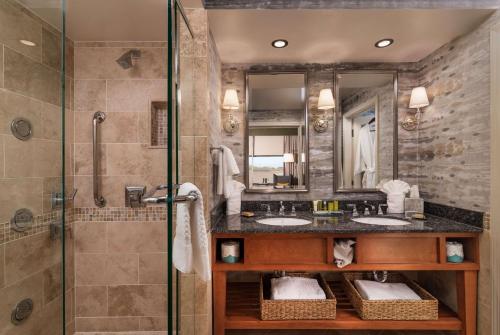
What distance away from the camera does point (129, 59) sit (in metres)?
1.99

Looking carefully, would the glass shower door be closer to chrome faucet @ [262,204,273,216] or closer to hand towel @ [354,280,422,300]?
chrome faucet @ [262,204,273,216]

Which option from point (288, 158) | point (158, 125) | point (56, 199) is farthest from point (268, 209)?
point (56, 199)

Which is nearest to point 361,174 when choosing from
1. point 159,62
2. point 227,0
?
point 227,0

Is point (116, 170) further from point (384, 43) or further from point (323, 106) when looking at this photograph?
point (384, 43)

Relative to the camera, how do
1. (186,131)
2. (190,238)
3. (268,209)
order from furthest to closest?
(268,209)
(186,131)
(190,238)

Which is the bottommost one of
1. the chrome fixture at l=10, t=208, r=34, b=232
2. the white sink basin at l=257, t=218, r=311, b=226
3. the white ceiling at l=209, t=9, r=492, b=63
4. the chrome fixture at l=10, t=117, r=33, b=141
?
the white sink basin at l=257, t=218, r=311, b=226

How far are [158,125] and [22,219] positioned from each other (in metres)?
1.08

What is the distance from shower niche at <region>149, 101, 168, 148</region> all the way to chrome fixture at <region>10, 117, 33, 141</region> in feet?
2.96

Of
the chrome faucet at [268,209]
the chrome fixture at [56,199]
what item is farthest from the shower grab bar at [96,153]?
the chrome faucet at [268,209]

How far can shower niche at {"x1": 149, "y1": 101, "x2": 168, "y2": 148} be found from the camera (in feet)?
6.52

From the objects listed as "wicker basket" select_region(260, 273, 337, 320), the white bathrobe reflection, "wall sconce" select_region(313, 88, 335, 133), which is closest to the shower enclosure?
"wicker basket" select_region(260, 273, 337, 320)

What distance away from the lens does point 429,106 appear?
2203mm

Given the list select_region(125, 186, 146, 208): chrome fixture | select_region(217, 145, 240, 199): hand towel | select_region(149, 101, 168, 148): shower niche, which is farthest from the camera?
select_region(149, 101, 168, 148): shower niche

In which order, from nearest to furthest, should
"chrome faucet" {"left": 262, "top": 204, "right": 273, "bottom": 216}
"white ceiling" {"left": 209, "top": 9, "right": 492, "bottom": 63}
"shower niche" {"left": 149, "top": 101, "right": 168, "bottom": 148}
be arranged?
1. "white ceiling" {"left": 209, "top": 9, "right": 492, "bottom": 63}
2. "shower niche" {"left": 149, "top": 101, "right": 168, "bottom": 148}
3. "chrome faucet" {"left": 262, "top": 204, "right": 273, "bottom": 216}
